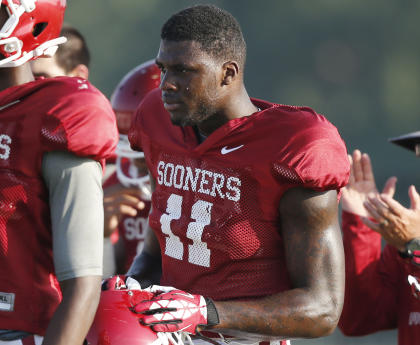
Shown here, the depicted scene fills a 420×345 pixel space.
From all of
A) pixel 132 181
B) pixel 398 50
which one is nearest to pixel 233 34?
pixel 132 181

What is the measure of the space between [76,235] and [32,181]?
0.17m

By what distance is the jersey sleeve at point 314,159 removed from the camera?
7.69ft

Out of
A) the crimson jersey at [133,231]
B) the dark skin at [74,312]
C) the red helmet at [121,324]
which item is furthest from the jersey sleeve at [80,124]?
the crimson jersey at [133,231]

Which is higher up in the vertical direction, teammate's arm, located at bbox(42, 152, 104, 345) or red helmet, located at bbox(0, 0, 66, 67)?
red helmet, located at bbox(0, 0, 66, 67)

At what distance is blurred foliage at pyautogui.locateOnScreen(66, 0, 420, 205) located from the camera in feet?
36.6

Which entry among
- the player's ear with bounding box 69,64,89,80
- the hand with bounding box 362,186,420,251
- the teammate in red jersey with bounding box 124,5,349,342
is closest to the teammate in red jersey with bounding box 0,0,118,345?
the teammate in red jersey with bounding box 124,5,349,342

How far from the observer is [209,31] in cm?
258

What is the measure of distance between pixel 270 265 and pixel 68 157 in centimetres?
74

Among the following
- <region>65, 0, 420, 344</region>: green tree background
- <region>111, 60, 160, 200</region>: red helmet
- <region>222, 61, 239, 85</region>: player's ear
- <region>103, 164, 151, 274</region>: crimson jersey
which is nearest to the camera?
<region>222, 61, 239, 85</region>: player's ear

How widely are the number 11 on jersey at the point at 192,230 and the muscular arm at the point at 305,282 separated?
0.23m

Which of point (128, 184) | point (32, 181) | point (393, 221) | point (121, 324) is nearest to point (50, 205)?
point (32, 181)

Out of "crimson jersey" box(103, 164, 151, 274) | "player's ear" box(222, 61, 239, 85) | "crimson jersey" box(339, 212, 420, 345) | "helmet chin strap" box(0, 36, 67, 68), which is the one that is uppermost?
"helmet chin strap" box(0, 36, 67, 68)

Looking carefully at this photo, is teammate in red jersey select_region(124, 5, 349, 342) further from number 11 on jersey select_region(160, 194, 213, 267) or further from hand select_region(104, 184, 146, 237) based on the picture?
hand select_region(104, 184, 146, 237)

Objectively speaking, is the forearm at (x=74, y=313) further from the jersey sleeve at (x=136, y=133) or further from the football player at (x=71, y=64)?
the football player at (x=71, y=64)
